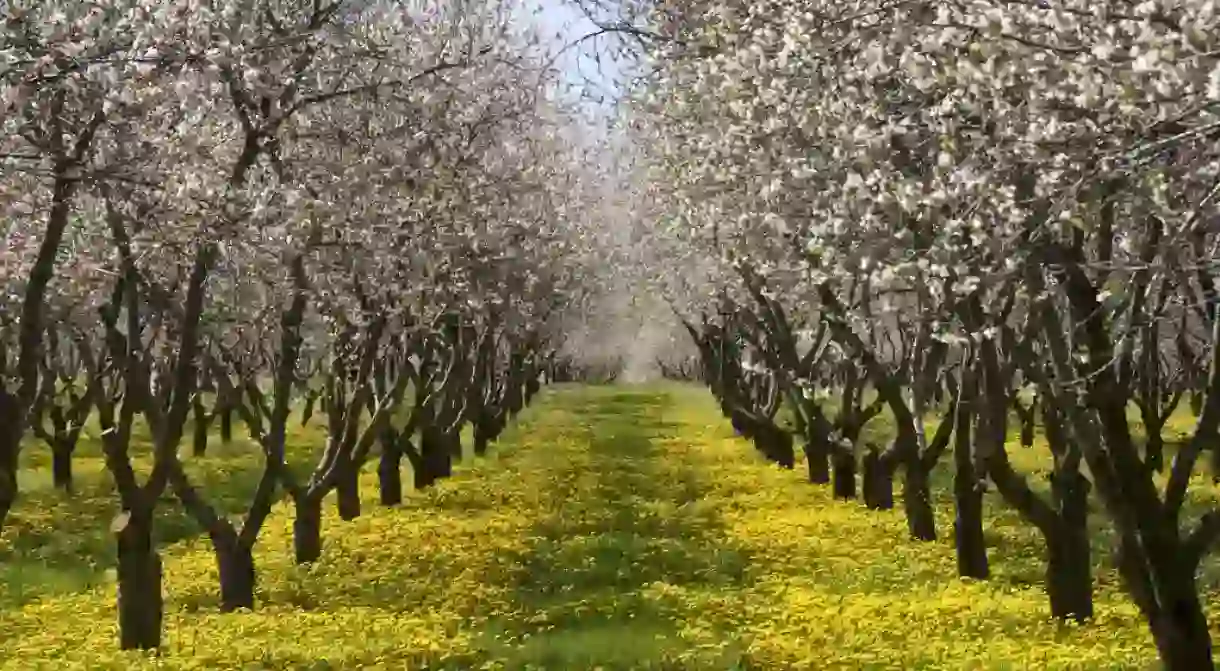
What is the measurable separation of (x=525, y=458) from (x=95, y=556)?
17.4 meters

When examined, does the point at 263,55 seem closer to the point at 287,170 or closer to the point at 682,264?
the point at 287,170

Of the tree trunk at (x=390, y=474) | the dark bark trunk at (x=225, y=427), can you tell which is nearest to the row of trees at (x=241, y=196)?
the tree trunk at (x=390, y=474)

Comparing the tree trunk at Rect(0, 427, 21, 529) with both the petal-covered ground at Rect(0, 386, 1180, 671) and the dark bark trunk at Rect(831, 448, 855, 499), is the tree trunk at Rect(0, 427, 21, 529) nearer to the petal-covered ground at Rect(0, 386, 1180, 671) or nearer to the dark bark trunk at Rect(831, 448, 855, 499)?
the petal-covered ground at Rect(0, 386, 1180, 671)

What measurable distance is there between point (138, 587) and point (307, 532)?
593cm

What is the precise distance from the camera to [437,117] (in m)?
18.6

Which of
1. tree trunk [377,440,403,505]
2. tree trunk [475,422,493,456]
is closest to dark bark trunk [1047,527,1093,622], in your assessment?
tree trunk [377,440,403,505]

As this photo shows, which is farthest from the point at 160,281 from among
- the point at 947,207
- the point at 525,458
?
the point at 525,458

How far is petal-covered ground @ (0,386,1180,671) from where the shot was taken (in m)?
14.4

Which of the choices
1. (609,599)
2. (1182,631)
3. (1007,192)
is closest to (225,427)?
(609,599)

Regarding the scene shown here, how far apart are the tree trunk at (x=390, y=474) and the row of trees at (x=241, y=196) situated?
187cm

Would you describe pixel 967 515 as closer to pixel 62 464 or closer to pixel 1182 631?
pixel 1182 631

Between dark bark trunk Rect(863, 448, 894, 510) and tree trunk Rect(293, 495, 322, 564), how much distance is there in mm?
10817

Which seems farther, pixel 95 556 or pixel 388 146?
pixel 95 556

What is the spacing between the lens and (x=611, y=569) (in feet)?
67.9
